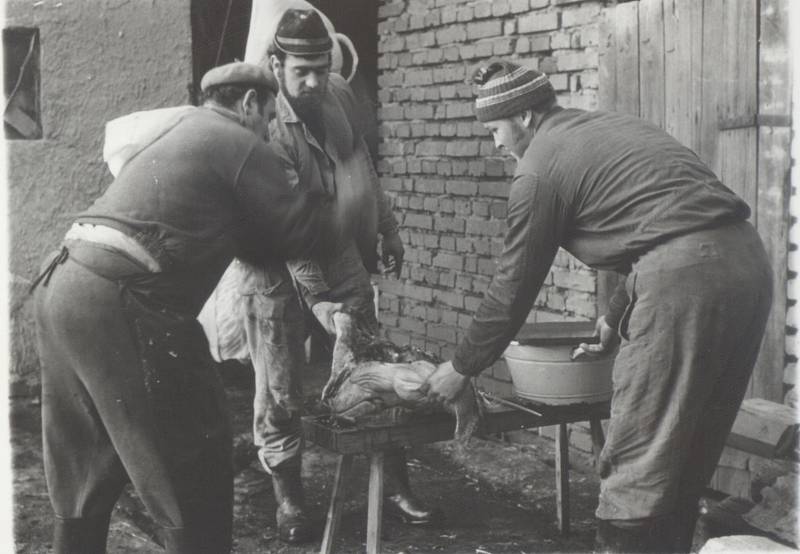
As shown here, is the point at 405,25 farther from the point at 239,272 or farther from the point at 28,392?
the point at 28,392

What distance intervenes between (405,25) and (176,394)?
479cm

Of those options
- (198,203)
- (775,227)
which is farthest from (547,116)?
(775,227)

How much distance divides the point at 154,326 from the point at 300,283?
1640 millimetres

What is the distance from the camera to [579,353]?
4738mm

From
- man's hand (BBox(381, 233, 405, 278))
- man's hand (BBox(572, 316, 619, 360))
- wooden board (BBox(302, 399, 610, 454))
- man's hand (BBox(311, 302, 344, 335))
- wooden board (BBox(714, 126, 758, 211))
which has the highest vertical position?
wooden board (BBox(714, 126, 758, 211))

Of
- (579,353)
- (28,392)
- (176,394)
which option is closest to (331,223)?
(579,353)

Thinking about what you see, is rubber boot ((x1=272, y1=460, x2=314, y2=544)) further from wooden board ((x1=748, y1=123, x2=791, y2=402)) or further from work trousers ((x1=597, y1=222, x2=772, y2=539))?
wooden board ((x1=748, y1=123, x2=791, y2=402))

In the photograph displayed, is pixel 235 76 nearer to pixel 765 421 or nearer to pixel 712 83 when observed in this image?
pixel 712 83

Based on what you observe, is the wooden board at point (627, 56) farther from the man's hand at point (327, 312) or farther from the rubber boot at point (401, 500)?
the rubber boot at point (401, 500)

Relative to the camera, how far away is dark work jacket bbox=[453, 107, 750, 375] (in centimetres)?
378

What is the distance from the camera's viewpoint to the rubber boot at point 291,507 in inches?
212

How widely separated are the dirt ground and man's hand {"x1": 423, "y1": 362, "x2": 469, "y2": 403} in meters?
1.24

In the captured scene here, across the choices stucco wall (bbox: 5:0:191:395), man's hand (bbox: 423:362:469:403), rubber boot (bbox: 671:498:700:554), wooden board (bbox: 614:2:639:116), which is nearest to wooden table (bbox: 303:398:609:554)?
man's hand (bbox: 423:362:469:403)

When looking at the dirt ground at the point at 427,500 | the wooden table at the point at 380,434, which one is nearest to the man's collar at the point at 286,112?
the wooden table at the point at 380,434
